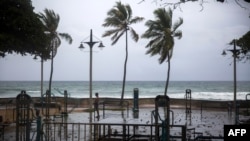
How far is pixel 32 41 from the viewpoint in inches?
545

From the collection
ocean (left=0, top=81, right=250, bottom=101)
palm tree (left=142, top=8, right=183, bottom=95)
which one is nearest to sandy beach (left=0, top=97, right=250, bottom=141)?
palm tree (left=142, top=8, right=183, bottom=95)

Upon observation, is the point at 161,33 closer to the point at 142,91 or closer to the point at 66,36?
the point at 66,36

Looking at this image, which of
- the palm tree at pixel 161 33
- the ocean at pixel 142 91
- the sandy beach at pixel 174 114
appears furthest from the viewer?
the ocean at pixel 142 91

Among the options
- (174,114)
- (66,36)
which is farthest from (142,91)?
(174,114)

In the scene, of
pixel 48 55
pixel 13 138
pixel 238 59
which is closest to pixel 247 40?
pixel 238 59

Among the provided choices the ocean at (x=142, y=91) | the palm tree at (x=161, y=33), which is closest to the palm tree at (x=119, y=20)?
the palm tree at (x=161, y=33)

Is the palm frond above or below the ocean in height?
above

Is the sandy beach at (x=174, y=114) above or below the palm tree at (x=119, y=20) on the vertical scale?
below

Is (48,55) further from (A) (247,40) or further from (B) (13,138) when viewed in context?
(A) (247,40)

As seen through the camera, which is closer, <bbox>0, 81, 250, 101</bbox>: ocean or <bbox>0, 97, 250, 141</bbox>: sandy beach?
<bbox>0, 97, 250, 141</bbox>: sandy beach

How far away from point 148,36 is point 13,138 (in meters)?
17.3

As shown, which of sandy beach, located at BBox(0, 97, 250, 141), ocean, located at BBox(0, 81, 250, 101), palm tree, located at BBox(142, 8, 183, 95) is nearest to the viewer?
sandy beach, located at BBox(0, 97, 250, 141)

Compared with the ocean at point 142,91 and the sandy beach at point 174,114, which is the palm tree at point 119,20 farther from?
the ocean at point 142,91

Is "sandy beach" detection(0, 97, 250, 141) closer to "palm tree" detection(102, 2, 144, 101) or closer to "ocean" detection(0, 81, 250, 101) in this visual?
"palm tree" detection(102, 2, 144, 101)
